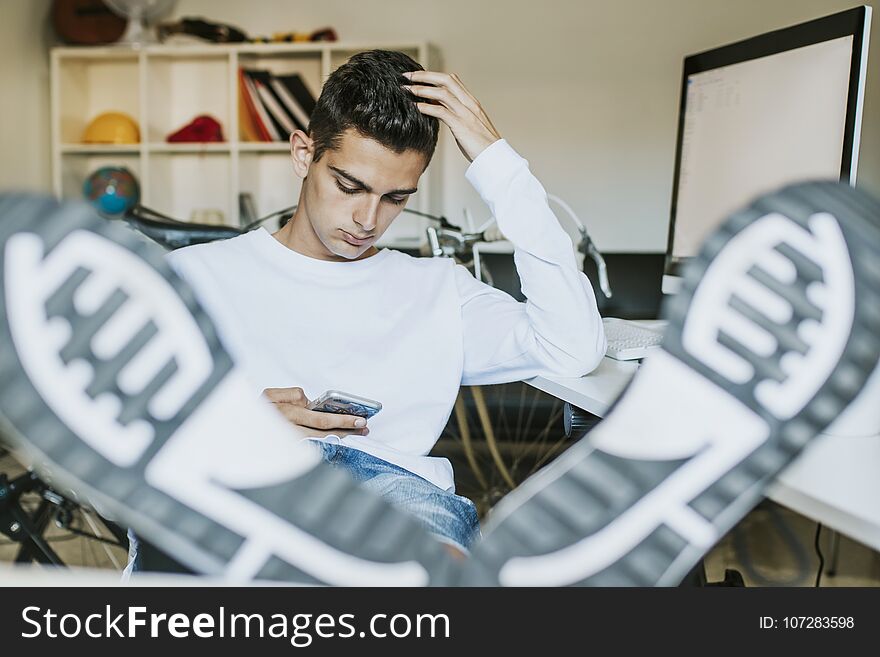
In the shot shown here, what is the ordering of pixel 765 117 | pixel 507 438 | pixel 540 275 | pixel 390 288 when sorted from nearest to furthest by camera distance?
1. pixel 540 275
2. pixel 390 288
3. pixel 765 117
4. pixel 507 438

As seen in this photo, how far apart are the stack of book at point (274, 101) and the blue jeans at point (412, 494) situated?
8.66ft

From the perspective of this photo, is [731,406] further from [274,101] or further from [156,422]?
[274,101]

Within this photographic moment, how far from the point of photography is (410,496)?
0.95m

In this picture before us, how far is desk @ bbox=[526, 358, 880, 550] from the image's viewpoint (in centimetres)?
62

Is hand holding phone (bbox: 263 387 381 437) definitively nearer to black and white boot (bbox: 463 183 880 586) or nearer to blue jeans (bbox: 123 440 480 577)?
blue jeans (bbox: 123 440 480 577)

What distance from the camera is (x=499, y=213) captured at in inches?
42.9

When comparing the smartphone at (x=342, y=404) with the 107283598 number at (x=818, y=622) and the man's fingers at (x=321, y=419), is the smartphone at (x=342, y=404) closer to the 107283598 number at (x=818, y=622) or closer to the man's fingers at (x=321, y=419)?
the man's fingers at (x=321, y=419)

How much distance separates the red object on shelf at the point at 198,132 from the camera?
3.60m

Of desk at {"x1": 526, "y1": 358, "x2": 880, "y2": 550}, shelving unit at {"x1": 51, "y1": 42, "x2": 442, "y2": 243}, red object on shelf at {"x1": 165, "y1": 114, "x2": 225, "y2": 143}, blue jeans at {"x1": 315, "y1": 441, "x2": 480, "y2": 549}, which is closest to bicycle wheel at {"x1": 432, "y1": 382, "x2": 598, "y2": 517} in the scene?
shelving unit at {"x1": 51, "y1": 42, "x2": 442, "y2": 243}

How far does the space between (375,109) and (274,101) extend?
247 centimetres

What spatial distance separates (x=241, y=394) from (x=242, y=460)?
43 millimetres

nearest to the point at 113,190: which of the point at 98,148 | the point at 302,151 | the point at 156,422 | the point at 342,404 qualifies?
the point at 98,148

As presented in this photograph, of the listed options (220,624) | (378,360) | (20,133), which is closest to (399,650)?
(220,624)

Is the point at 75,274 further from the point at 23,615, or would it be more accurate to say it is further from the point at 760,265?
the point at 760,265
